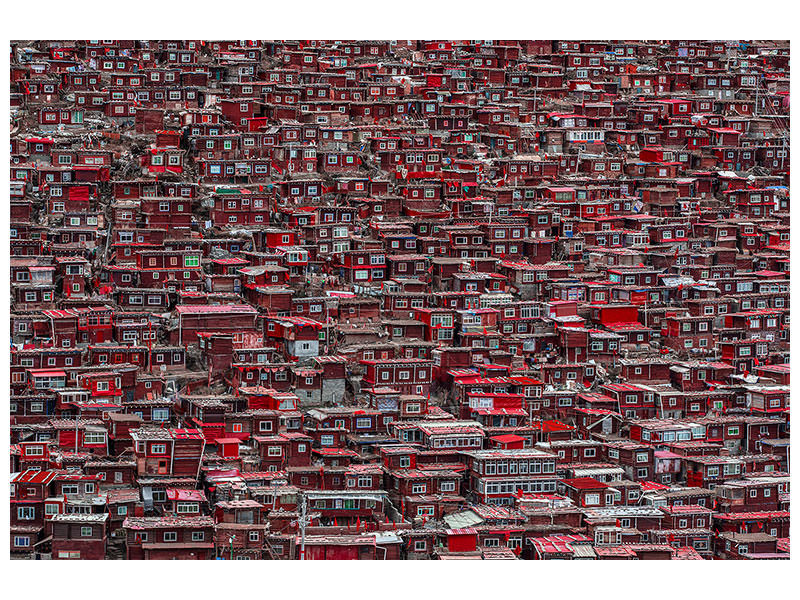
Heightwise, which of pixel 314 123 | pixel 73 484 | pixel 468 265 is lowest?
pixel 73 484

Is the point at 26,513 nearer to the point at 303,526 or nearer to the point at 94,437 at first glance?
the point at 94,437

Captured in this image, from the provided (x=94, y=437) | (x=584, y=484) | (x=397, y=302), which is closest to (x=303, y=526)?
(x=94, y=437)

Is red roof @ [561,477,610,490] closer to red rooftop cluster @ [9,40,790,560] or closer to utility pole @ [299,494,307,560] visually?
red rooftop cluster @ [9,40,790,560]

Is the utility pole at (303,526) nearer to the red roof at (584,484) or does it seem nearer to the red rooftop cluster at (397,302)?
the red rooftop cluster at (397,302)

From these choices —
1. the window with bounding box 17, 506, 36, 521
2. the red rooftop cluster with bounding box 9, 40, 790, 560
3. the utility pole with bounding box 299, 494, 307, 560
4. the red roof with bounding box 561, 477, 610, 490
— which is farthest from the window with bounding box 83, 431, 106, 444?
the red roof with bounding box 561, 477, 610, 490

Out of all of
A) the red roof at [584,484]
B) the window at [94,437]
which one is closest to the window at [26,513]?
the window at [94,437]

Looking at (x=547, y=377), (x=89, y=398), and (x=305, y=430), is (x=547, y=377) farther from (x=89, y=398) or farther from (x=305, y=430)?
(x=89, y=398)

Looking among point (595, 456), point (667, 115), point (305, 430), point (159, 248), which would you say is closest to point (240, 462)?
point (305, 430)

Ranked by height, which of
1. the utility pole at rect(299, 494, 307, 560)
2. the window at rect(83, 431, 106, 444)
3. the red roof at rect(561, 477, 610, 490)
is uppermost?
the window at rect(83, 431, 106, 444)
